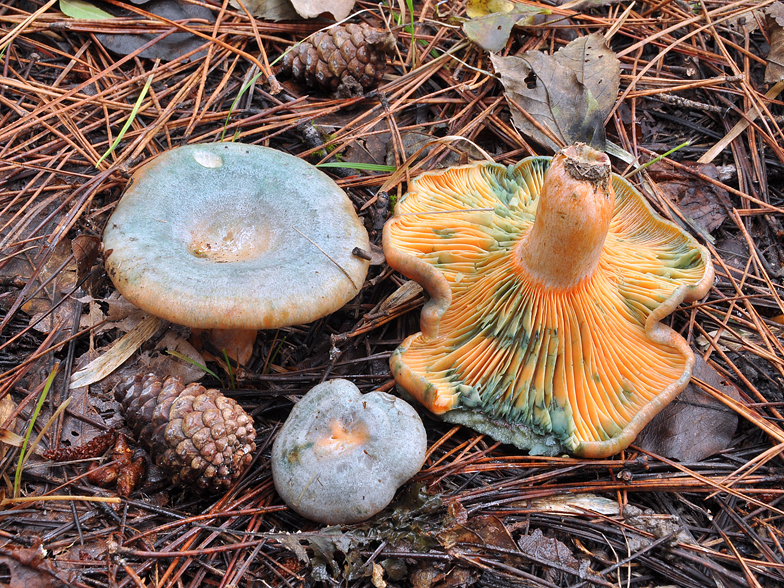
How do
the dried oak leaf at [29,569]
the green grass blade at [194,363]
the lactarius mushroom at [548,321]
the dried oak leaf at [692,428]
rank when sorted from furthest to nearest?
the green grass blade at [194,363], the dried oak leaf at [692,428], the lactarius mushroom at [548,321], the dried oak leaf at [29,569]

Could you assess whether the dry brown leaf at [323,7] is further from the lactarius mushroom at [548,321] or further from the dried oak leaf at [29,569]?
the dried oak leaf at [29,569]

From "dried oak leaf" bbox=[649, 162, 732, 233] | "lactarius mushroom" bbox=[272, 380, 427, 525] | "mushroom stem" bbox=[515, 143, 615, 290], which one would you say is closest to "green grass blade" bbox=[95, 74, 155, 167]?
"lactarius mushroom" bbox=[272, 380, 427, 525]

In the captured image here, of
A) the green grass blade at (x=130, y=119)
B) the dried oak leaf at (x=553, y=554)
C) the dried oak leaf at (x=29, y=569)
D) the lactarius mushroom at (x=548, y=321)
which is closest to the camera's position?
the dried oak leaf at (x=29, y=569)

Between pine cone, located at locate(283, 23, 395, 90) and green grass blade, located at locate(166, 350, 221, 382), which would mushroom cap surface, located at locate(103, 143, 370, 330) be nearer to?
green grass blade, located at locate(166, 350, 221, 382)

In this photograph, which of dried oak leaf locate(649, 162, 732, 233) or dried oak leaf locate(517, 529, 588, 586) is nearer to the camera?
dried oak leaf locate(517, 529, 588, 586)

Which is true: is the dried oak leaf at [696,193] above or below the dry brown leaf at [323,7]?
below

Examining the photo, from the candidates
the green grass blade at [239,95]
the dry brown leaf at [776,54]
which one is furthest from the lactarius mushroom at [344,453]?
the dry brown leaf at [776,54]

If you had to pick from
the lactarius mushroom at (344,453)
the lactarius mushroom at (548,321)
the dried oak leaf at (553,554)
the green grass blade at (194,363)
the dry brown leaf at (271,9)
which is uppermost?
the dry brown leaf at (271,9)

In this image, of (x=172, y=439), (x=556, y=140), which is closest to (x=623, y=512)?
(x=172, y=439)
